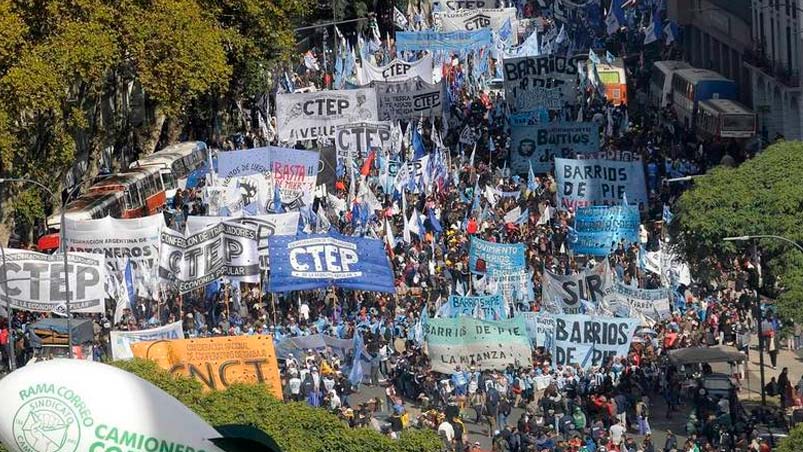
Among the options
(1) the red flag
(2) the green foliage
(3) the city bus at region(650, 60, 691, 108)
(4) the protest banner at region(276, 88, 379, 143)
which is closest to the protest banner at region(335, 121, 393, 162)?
(1) the red flag

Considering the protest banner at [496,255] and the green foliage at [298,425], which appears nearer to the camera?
the green foliage at [298,425]

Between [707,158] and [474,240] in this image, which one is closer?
[474,240]

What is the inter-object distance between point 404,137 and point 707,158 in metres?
9.49

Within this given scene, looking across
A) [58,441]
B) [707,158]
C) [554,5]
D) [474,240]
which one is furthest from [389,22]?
[58,441]

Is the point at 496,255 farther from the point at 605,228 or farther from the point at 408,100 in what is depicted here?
the point at 408,100

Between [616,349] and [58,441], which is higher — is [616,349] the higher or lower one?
the lower one

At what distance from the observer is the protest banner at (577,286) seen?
182ft

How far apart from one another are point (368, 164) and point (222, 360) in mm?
22612

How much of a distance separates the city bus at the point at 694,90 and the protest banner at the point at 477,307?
28.9 meters

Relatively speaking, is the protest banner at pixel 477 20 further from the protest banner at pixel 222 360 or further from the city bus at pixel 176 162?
the protest banner at pixel 222 360

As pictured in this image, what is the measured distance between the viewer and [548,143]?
7100 centimetres

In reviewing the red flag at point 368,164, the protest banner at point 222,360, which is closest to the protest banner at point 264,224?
the protest banner at point 222,360

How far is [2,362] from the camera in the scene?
2223 inches

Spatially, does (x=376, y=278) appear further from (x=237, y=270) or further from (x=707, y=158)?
(x=707, y=158)
